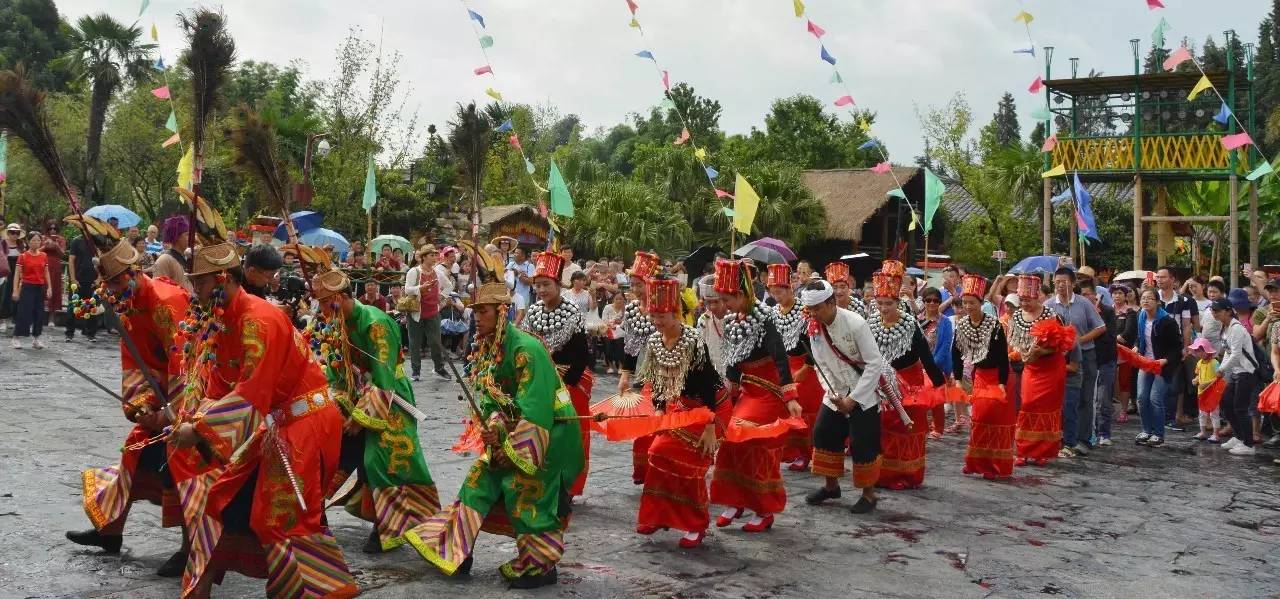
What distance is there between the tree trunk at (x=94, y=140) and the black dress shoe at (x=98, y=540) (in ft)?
82.2

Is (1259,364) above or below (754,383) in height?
above

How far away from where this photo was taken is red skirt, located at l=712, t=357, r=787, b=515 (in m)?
7.47

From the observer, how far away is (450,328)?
17.0 meters

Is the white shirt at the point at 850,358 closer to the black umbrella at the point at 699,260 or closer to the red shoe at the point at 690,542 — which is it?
the red shoe at the point at 690,542

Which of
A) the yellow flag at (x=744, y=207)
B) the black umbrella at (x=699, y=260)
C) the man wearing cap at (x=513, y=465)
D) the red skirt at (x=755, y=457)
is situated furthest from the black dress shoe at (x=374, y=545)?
the black umbrella at (x=699, y=260)

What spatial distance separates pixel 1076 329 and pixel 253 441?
8920 millimetres

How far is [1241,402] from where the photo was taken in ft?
40.3

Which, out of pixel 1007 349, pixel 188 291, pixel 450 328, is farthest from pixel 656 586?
pixel 450 328

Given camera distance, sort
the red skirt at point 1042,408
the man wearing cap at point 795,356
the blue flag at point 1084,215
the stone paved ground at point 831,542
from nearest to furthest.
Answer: the stone paved ground at point 831,542, the man wearing cap at point 795,356, the red skirt at point 1042,408, the blue flag at point 1084,215

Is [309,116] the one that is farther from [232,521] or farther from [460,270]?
[232,521]

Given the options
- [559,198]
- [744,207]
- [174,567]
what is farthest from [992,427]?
[559,198]

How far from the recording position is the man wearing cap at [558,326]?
25.5ft

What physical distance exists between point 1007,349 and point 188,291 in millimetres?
7094

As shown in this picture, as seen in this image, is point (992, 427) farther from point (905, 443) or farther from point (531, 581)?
point (531, 581)
